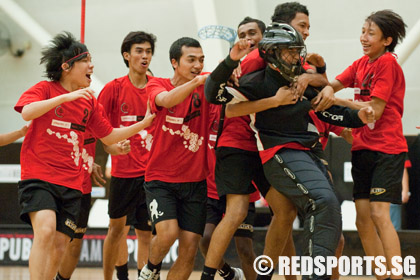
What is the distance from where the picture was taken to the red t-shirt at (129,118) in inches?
220

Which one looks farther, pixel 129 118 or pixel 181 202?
pixel 129 118

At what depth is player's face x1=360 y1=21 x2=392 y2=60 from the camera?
4.74 m

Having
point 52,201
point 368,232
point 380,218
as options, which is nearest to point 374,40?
point 380,218

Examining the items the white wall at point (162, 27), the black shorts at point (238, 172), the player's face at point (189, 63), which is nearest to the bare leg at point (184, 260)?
the black shorts at point (238, 172)

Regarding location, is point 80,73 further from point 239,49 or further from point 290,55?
point 290,55

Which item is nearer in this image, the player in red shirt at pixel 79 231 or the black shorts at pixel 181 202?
the black shorts at pixel 181 202

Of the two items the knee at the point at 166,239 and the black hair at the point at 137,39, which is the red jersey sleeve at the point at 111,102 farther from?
the knee at the point at 166,239

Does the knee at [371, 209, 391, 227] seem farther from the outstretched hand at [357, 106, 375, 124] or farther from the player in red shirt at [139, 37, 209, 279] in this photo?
the player in red shirt at [139, 37, 209, 279]

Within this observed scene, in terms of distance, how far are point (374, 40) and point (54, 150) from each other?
2.58 metres

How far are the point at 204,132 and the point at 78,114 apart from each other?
38.0 inches

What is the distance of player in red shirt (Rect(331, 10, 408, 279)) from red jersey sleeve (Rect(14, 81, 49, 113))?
2.40 m

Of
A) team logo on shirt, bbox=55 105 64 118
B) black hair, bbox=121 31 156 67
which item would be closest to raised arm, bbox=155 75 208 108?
team logo on shirt, bbox=55 105 64 118

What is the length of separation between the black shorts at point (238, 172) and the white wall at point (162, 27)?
175 inches

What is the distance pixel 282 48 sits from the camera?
12.9 feet
